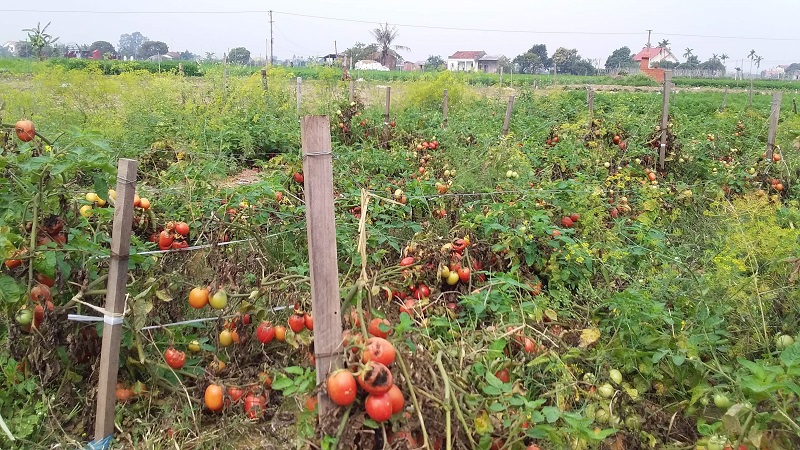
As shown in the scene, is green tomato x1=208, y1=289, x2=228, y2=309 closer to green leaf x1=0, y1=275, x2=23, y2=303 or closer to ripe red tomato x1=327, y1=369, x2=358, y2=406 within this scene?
green leaf x1=0, y1=275, x2=23, y2=303

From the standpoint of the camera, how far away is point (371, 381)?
5.64 feet

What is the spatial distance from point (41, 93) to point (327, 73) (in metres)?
5.16

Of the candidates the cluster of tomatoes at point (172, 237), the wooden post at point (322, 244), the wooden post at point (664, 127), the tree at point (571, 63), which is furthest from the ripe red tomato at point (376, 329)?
the tree at point (571, 63)

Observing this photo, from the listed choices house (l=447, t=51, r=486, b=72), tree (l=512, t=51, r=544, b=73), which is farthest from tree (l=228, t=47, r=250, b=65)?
tree (l=512, t=51, r=544, b=73)

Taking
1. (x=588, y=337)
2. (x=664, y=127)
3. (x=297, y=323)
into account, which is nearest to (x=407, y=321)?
(x=297, y=323)

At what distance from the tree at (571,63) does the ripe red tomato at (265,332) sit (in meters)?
76.6

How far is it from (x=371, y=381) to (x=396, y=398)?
4.7 inches

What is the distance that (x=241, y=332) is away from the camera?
9.25 feet

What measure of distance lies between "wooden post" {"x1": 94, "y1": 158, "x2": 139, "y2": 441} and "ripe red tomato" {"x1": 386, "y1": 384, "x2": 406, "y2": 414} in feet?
4.54

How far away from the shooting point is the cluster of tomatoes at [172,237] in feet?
10.4

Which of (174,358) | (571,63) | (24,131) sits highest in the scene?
(571,63)

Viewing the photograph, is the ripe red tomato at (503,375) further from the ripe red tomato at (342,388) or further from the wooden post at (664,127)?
the wooden post at (664,127)

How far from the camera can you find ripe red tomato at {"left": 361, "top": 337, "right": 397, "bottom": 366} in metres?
1.78

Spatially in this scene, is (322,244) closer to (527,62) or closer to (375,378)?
(375,378)
